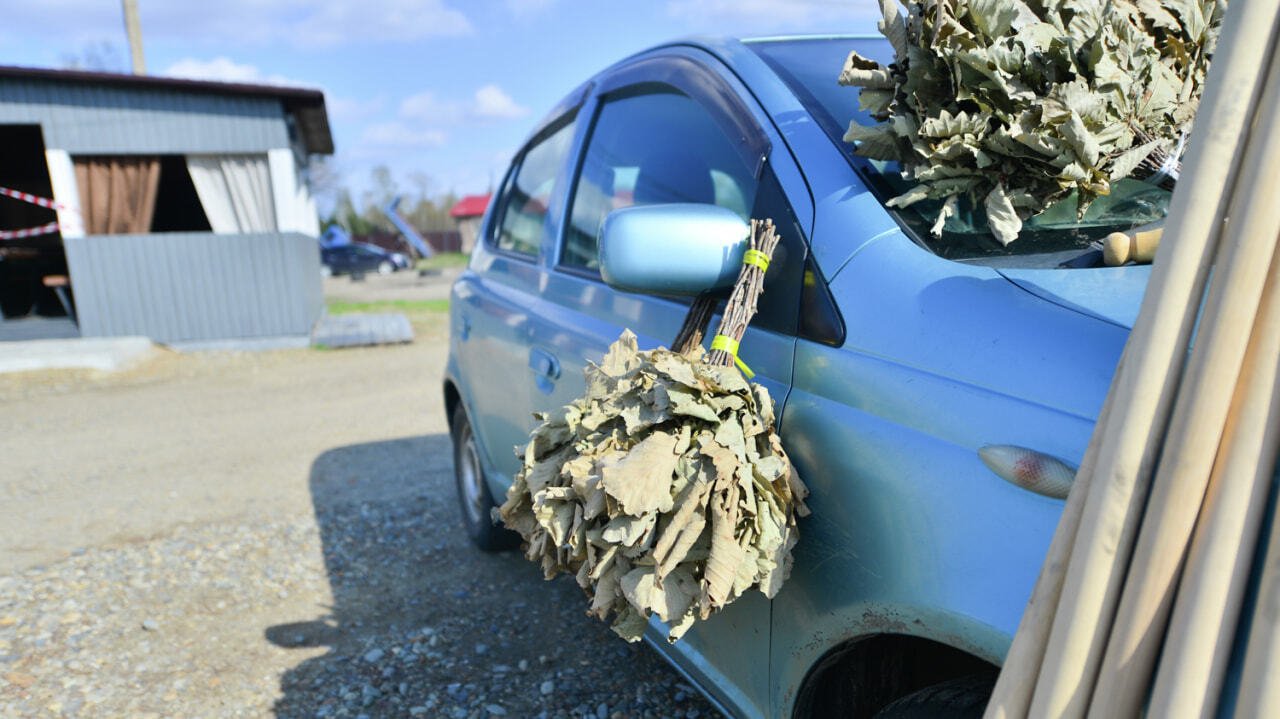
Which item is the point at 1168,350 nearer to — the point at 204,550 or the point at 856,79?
the point at 856,79

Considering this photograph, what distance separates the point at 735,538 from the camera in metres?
1.40

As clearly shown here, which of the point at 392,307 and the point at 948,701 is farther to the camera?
the point at 392,307

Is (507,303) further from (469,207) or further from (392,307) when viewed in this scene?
(469,207)

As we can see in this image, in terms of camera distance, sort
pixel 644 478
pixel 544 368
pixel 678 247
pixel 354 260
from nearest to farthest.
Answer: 1. pixel 644 478
2. pixel 678 247
3. pixel 544 368
4. pixel 354 260

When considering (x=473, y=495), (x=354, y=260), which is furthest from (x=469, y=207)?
(x=473, y=495)

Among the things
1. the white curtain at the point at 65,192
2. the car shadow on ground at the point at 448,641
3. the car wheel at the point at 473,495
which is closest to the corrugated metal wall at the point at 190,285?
the white curtain at the point at 65,192

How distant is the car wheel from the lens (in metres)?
3.75

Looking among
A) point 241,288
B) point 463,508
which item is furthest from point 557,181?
point 241,288

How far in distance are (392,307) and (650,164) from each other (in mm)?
16116

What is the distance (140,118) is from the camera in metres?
11.2

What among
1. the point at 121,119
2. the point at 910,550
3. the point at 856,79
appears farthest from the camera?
the point at 121,119

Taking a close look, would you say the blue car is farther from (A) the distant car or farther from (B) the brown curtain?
(A) the distant car

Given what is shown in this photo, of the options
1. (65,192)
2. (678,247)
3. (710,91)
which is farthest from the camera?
(65,192)

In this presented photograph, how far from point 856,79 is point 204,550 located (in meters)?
4.02
